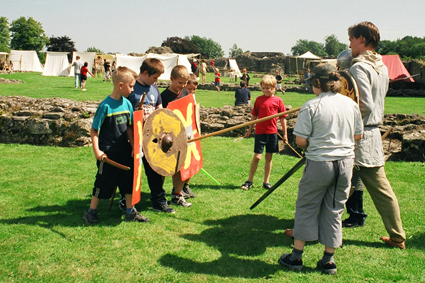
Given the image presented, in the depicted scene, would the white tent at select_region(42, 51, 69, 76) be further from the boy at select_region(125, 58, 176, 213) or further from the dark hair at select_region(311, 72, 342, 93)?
the dark hair at select_region(311, 72, 342, 93)

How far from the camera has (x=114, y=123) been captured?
4.20 metres

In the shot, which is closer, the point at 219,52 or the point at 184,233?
the point at 184,233

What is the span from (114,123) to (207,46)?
14452cm

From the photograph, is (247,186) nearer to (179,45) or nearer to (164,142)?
(164,142)

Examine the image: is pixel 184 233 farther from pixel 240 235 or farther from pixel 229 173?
pixel 229 173

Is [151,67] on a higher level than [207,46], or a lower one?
lower

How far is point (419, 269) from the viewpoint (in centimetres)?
339

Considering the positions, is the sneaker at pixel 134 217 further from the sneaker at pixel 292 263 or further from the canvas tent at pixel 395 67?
the canvas tent at pixel 395 67

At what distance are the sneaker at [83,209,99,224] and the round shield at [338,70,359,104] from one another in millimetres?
3039

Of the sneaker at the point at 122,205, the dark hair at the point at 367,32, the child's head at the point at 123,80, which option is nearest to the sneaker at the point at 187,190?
the sneaker at the point at 122,205

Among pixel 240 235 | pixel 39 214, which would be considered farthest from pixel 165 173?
pixel 39 214

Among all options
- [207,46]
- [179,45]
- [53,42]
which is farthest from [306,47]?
[53,42]

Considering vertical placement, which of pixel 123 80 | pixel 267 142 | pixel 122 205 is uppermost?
pixel 123 80

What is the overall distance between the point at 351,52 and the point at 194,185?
3.09m
